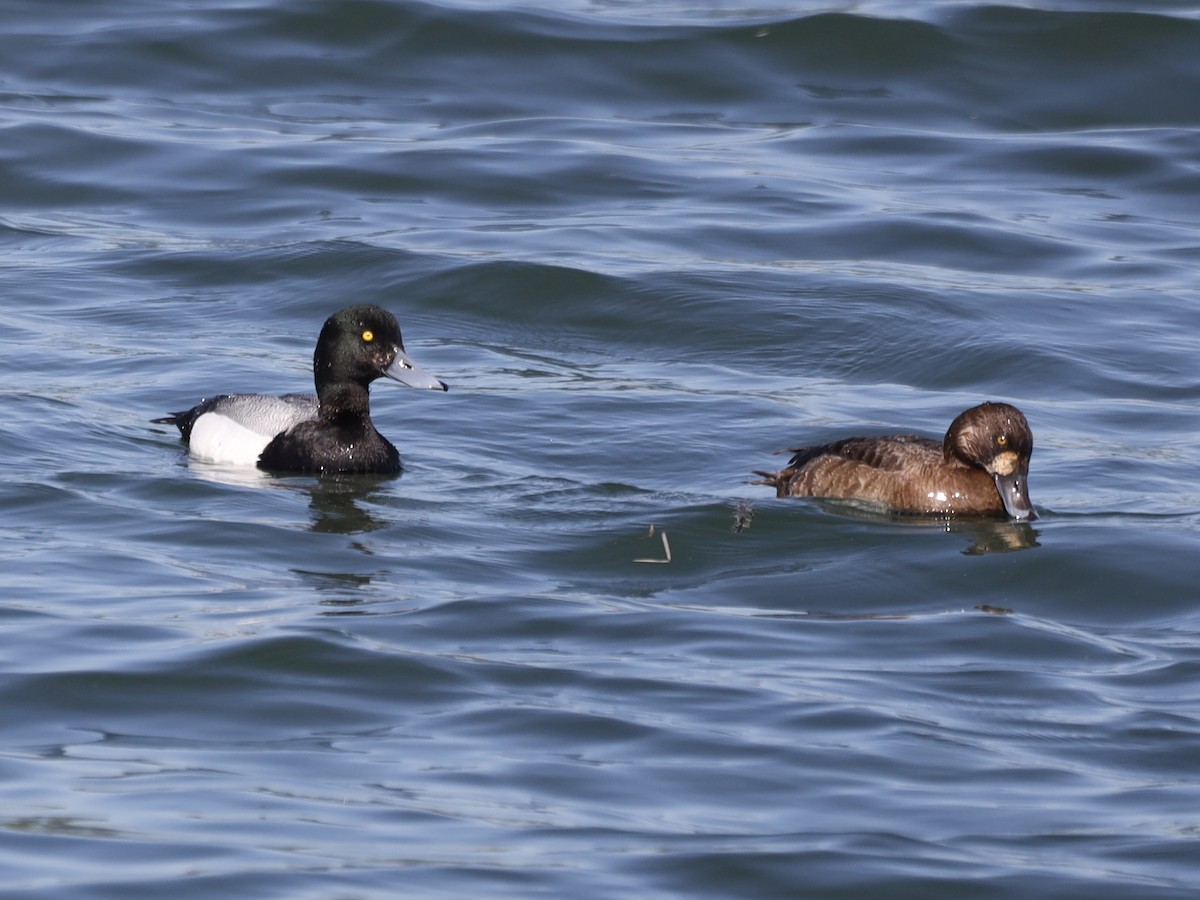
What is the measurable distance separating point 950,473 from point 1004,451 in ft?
1.01

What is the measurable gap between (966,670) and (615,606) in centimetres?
155

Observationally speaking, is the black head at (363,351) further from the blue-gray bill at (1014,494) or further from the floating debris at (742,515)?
the blue-gray bill at (1014,494)

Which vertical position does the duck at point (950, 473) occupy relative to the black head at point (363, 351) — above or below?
below

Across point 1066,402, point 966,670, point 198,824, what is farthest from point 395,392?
point 198,824

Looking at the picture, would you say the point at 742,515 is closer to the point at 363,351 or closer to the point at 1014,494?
the point at 1014,494

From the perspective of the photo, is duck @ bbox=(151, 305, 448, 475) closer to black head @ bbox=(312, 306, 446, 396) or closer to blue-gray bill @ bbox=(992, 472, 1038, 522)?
black head @ bbox=(312, 306, 446, 396)

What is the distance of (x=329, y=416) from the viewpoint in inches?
480

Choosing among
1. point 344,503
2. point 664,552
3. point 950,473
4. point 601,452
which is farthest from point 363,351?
point 950,473

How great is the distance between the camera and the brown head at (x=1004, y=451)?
416 inches

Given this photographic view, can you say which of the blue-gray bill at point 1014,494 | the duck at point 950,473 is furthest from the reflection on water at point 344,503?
the blue-gray bill at point 1014,494

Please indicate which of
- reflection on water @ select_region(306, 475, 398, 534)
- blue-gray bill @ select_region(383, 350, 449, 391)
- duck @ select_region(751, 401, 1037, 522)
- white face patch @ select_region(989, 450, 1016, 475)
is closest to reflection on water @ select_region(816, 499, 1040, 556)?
duck @ select_region(751, 401, 1037, 522)

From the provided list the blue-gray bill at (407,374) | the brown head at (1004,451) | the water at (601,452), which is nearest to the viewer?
the water at (601,452)

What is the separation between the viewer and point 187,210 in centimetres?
1845

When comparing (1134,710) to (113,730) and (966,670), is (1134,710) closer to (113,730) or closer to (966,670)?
(966,670)
